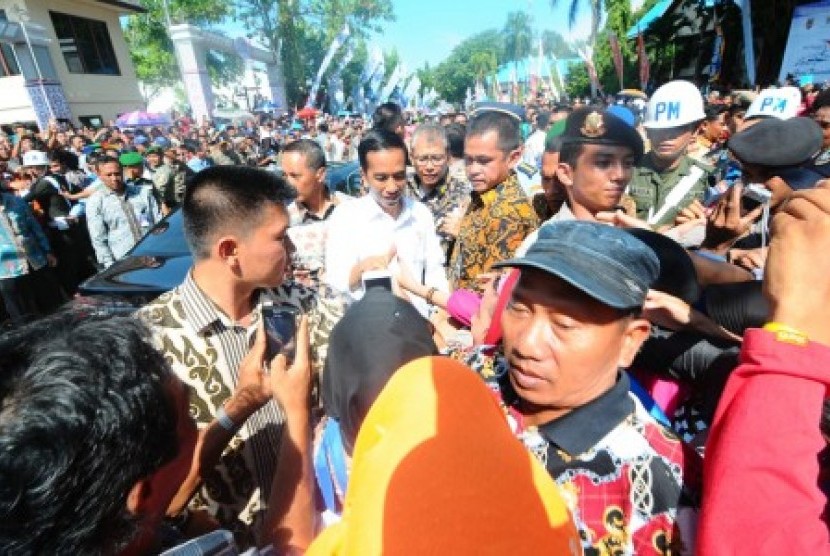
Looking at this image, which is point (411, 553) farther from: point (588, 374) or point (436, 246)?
point (436, 246)

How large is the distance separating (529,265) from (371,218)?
195cm

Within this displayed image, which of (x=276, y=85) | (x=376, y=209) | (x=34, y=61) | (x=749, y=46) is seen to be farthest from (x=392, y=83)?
(x=376, y=209)

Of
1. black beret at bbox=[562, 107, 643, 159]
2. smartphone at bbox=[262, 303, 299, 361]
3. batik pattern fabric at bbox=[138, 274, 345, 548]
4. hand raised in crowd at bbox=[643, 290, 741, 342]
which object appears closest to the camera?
Result: hand raised in crowd at bbox=[643, 290, 741, 342]

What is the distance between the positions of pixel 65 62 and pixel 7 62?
214cm

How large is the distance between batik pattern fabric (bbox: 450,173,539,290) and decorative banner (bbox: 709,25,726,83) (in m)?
19.3

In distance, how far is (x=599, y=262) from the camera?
A: 3.47 ft

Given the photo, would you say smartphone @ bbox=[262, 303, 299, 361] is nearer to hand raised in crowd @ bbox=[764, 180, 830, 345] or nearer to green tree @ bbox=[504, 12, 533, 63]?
hand raised in crowd @ bbox=[764, 180, 830, 345]

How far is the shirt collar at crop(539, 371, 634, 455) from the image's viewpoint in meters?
1.02

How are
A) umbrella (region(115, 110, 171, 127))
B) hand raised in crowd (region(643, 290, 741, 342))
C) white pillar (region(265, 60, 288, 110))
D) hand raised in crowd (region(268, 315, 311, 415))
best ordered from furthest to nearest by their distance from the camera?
white pillar (region(265, 60, 288, 110)), umbrella (region(115, 110, 171, 127)), hand raised in crowd (region(268, 315, 311, 415)), hand raised in crowd (region(643, 290, 741, 342))

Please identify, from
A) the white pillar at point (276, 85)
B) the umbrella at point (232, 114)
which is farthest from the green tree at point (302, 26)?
the umbrella at point (232, 114)

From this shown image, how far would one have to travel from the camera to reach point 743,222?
6.24 ft

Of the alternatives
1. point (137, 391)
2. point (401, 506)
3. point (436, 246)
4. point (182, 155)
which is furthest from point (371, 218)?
point (182, 155)

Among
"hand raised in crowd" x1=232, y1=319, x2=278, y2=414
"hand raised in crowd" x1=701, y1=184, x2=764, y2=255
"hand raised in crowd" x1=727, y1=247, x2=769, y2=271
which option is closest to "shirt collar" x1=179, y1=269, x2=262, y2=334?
"hand raised in crowd" x1=232, y1=319, x2=278, y2=414

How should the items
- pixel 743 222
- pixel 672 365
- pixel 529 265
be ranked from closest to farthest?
1. pixel 529 265
2. pixel 672 365
3. pixel 743 222
